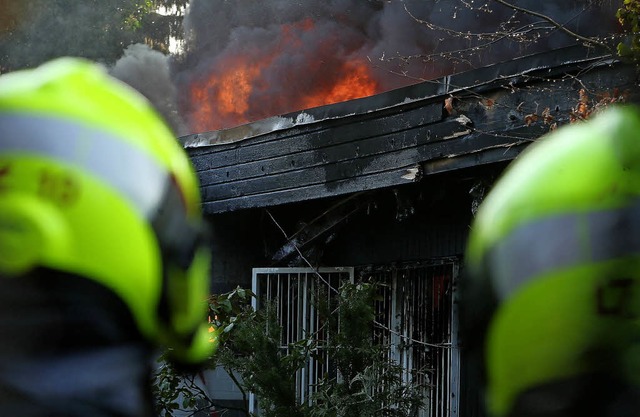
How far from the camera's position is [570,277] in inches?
100

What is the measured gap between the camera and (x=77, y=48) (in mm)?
21938

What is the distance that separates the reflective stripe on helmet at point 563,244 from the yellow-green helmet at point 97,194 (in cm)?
74

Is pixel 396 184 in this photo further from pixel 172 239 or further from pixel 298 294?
pixel 172 239

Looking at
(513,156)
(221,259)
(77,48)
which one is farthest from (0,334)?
(77,48)

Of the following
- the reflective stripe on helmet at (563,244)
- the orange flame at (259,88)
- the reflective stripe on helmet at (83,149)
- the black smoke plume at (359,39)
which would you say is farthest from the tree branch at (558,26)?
the orange flame at (259,88)

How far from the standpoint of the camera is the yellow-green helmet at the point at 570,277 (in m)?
2.53

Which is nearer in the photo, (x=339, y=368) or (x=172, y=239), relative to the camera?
(x=172, y=239)

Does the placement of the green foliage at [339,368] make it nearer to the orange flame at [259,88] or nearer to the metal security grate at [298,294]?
the metal security grate at [298,294]

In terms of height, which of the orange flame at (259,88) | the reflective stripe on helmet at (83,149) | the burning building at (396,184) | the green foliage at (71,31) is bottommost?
the reflective stripe on helmet at (83,149)

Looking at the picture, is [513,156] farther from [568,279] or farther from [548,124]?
[568,279]

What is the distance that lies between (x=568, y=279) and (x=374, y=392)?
6127mm

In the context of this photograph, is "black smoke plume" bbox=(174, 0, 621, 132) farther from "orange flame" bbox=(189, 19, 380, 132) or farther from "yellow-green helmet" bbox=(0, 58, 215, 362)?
"yellow-green helmet" bbox=(0, 58, 215, 362)

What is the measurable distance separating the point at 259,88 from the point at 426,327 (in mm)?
6708

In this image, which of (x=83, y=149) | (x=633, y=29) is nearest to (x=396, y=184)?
(x=633, y=29)
